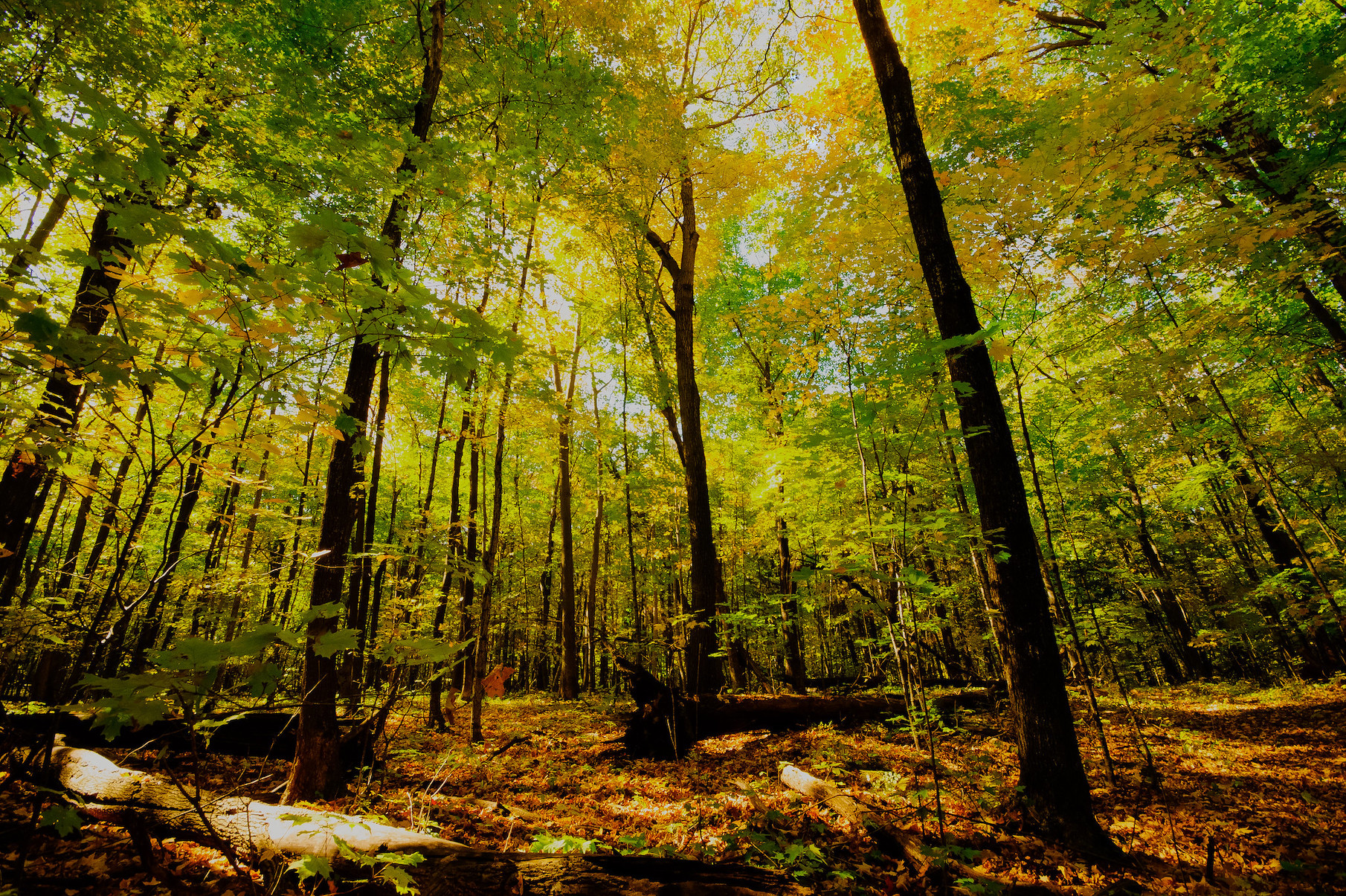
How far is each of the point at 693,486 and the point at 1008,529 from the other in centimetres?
567

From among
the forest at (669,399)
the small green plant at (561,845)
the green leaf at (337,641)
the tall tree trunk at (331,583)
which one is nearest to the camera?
the green leaf at (337,641)

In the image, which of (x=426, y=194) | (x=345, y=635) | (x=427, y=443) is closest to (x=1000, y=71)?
(x=426, y=194)

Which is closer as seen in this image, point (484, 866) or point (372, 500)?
point (484, 866)

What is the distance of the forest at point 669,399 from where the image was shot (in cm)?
244

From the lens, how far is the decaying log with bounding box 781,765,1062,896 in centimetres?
270

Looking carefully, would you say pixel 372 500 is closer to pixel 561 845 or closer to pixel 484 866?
pixel 561 845

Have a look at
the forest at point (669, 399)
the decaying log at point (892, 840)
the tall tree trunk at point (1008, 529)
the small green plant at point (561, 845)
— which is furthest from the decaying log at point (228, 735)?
the tall tree trunk at point (1008, 529)

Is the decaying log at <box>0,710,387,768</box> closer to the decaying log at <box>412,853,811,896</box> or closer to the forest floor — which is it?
the forest floor

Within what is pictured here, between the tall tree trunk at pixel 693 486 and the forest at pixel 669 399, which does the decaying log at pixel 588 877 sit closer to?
the forest at pixel 669 399

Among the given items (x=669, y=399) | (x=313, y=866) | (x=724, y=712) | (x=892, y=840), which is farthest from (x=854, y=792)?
(x=669, y=399)

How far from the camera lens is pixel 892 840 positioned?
3.20 metres

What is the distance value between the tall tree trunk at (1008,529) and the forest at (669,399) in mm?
34

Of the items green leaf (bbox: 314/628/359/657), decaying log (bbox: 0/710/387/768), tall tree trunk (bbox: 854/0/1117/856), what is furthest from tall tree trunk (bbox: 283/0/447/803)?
tall tree trunk (bbox: 854/0/1117/856)

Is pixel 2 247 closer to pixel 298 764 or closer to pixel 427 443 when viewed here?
pixel 298 764
